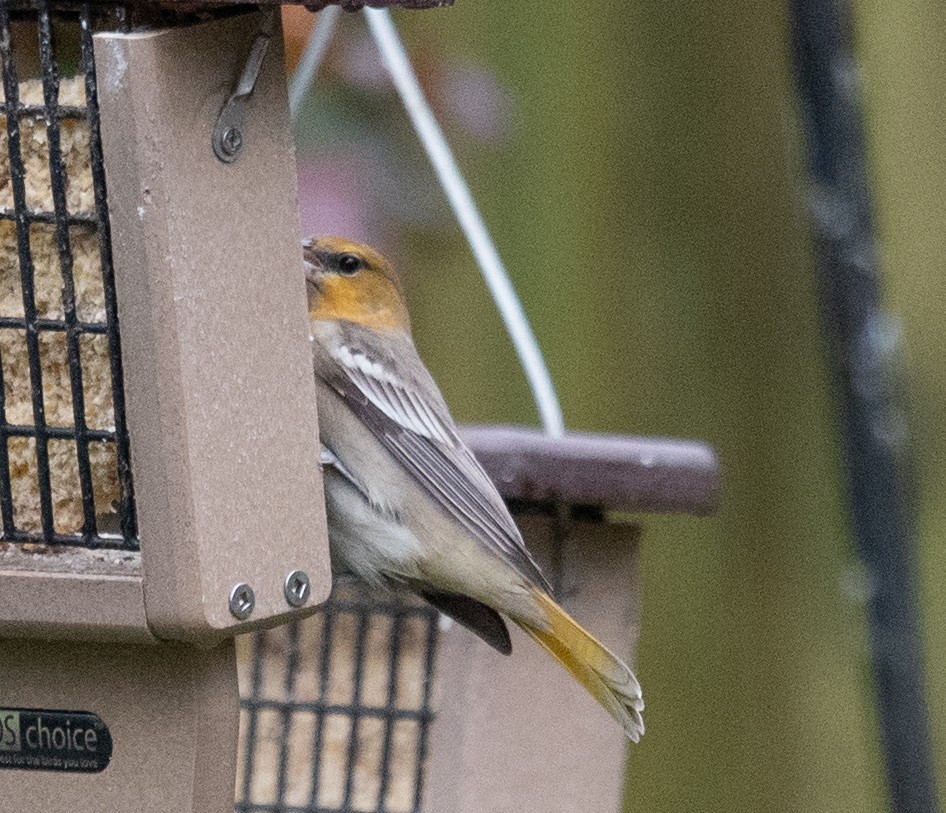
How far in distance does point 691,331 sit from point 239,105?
14.3 feet

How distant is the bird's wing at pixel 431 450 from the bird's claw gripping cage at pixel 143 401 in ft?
2.28

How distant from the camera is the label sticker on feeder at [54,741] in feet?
9.66

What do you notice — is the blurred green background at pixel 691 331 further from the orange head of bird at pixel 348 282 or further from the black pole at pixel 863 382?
the black pole at pixel 863 382

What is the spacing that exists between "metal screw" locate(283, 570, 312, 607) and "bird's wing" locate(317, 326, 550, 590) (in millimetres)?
778

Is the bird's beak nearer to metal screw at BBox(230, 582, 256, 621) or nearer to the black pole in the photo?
the black pole

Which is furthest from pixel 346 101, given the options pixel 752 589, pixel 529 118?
pixel 752 589

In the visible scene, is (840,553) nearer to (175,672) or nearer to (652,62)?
(652,62)

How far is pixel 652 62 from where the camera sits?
6.97 meters

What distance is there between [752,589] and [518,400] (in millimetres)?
1156

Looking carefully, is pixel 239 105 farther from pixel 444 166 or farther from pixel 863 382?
pixel 863 382

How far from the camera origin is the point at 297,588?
9.55ft

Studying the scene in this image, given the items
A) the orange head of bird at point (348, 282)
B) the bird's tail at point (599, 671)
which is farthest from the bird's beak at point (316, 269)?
the bird's tail at point (599, 671)

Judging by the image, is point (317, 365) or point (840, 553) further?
point (840, 553)

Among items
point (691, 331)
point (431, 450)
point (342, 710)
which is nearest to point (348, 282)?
point (431, 450)
